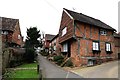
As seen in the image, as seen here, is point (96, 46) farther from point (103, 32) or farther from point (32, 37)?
point (32, 37)

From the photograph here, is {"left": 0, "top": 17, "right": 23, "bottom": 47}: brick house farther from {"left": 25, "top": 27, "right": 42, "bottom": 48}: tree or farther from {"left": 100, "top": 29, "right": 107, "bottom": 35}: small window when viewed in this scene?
{"left": 100, "top": 29, "right": 107, "bottom": 35}: small window

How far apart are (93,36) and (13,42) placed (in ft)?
63.4

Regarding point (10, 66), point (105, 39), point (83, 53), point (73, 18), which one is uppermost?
point (73, 18)

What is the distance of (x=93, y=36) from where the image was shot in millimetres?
24391

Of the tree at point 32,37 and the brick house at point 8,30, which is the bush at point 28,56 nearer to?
the brick house at point 8,30

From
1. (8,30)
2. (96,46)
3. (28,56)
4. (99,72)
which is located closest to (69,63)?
(96,46)

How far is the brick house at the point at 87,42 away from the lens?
2228cm

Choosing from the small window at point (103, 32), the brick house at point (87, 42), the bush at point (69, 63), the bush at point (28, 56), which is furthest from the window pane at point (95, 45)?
the bush at point (28, 56)

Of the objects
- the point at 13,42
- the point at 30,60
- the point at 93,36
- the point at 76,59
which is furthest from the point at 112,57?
the point at 13,42

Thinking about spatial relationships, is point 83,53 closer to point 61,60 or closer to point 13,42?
point 61,60

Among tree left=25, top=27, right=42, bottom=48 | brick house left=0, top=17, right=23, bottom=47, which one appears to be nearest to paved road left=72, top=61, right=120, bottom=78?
brick house left=0, top=17, right=23, bottom=47

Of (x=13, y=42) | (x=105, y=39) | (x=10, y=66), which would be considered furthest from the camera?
(x=13, y=42)

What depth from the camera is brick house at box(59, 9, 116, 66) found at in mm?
22280

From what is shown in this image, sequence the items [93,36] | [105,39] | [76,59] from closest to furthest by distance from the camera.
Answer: [76,59] < [93,36] < [105,39]
